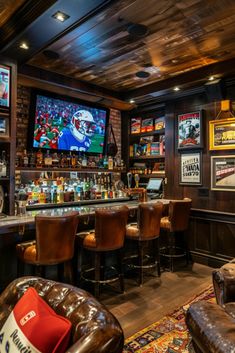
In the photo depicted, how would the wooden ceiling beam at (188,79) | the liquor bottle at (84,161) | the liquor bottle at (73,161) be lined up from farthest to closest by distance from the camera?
the liquor bottle at (84,161), the liquor bottle at (73,161), the wooden ceiling beam at (188,79)

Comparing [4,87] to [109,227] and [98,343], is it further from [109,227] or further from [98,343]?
[98,343]

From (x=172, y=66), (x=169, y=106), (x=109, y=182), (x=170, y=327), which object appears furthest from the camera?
(x=109, y=182)

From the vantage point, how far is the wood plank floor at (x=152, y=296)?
109 inches

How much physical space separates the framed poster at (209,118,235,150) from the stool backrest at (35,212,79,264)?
2572 millimetres

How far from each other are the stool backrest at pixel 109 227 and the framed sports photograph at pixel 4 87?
1621 millimetres

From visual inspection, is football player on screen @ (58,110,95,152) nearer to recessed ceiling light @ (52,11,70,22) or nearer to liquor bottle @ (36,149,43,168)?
liquor bottle @ (36,149,43,168)

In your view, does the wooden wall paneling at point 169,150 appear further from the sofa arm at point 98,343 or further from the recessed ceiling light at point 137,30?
the sofa arm at point 98,343

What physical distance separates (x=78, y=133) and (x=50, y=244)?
96.4 inches

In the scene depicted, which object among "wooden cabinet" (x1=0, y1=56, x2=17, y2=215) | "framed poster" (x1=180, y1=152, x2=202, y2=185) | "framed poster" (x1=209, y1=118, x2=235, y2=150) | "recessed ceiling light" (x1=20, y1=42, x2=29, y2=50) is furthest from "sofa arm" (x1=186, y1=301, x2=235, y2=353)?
"framed poster" (x1=180, y1=152, x2=202, y2=185)

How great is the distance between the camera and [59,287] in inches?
55.7

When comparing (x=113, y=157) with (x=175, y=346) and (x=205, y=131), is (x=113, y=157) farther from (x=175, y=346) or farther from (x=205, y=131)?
(x=175, y=346)

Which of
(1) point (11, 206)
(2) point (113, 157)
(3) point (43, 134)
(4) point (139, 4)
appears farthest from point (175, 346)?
(2) point (113, 157)

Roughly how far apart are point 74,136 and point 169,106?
178 centimetres

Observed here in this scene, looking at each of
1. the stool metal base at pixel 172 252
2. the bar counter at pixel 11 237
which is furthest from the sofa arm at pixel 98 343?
the stool metal base at pixel 172 252
